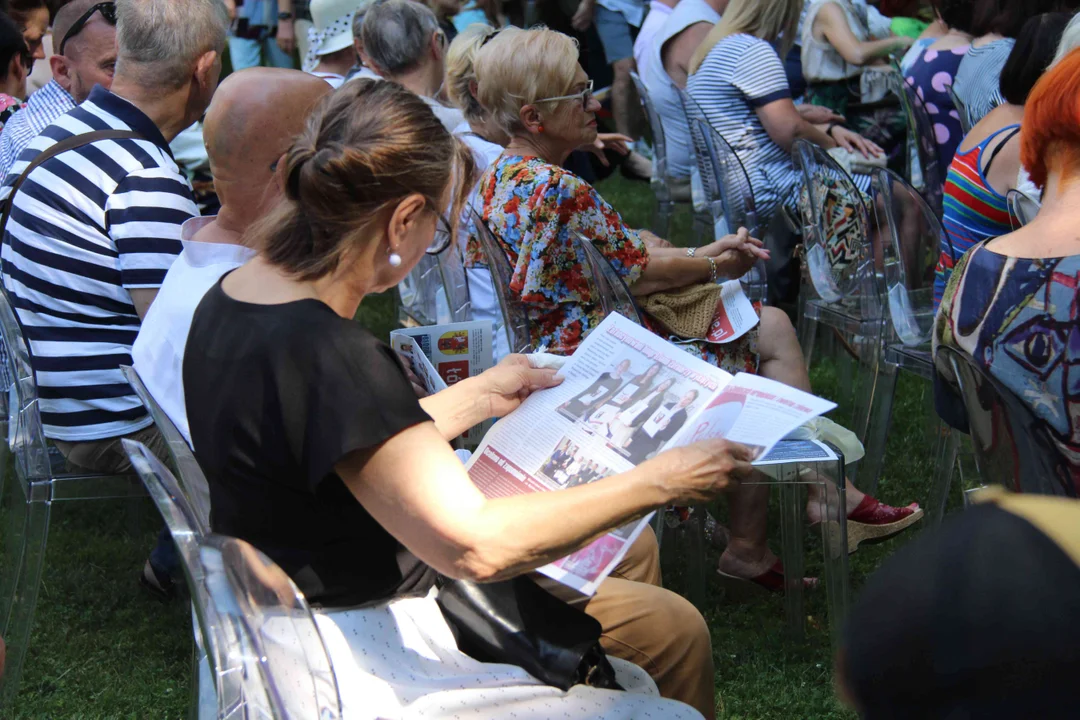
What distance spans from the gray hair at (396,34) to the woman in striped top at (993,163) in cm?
222

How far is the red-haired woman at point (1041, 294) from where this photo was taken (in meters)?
1.87

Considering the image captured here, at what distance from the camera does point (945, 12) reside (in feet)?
14.8

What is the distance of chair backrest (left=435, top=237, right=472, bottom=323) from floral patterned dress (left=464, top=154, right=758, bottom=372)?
1.58ft

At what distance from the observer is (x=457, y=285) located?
11.4 feet

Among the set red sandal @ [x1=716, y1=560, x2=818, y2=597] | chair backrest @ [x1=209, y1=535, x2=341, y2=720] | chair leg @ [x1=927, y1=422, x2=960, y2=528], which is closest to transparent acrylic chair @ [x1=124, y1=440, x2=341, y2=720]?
chair backrest @ [x1=209, y1=535, x2=341, y2=720]

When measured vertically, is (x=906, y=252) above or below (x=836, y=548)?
above

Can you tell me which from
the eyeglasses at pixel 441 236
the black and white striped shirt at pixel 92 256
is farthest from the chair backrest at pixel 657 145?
the eyeglasses at pixel 441 236

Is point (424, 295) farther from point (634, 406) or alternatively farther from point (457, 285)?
point (634, 406)

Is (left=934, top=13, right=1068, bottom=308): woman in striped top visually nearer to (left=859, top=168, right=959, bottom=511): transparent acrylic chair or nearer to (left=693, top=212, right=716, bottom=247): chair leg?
(left=859, top=168, right=959, bottom=511): transparent acrylic chair

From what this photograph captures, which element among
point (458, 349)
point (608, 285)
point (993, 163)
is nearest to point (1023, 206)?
point (993, 163)

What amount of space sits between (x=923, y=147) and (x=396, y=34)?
219 centimetres

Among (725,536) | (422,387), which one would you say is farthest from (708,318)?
(422,387)

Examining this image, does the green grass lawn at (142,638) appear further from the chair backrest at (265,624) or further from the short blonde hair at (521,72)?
the chair backrest at (265,624)

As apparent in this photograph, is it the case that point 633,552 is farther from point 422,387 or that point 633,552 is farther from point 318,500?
point 318,500
